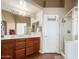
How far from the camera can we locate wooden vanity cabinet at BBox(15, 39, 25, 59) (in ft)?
20.0

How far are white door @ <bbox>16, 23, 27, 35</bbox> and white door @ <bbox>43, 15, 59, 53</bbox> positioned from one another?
1553mm

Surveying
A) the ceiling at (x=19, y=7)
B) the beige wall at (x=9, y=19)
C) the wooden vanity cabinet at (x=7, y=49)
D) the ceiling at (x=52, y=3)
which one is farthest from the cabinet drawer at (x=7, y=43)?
the ceiling at (x=52, y=3)

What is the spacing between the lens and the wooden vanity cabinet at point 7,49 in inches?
198

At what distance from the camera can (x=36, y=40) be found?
8.64 m

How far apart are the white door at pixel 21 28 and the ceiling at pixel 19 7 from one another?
1.83 feet

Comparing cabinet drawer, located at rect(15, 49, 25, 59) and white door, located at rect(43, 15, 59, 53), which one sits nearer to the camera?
cabinet drawer, located at rect(15, 49, 25, 59)

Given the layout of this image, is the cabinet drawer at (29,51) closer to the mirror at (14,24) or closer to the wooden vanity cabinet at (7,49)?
the mirror at (14,24)

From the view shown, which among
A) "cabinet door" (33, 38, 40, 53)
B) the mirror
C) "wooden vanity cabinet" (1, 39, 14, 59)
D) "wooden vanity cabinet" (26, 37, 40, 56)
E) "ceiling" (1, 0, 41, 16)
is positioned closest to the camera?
"wooden vanity cabinet" (1, 39, 14, 59)

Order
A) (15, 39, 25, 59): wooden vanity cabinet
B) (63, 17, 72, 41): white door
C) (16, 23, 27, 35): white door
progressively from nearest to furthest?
(15, 39, 25, 59): wooden vanity cabinet → (63, 17, 72, 41): white door → (16, 23, 27, 35): white door

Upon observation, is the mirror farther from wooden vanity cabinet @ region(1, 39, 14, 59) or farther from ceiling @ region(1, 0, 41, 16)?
wooden vanity cabinet @ region(1, 39, 14, 59)

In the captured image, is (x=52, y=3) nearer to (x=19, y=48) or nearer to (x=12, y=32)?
(x=12, y=32)

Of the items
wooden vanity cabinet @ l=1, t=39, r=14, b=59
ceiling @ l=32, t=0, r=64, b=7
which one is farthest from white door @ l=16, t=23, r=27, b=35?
ceiling @ l=32, t=0, r=64, b=7

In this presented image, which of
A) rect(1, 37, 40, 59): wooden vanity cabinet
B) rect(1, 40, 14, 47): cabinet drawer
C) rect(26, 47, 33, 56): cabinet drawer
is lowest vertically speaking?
rect(26, 47, 33, 56): cabinet drawer

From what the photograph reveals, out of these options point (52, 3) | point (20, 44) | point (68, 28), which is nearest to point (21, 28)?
point (20, 44)
